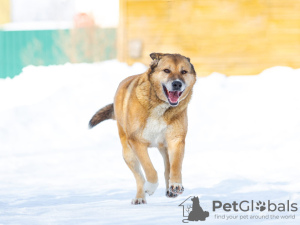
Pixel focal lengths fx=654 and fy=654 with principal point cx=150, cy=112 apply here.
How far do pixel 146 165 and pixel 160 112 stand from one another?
1.71 feet

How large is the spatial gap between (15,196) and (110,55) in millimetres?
10042

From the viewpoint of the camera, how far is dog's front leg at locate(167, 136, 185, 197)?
5.93 metres

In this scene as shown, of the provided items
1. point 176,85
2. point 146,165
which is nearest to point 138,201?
point 146,165

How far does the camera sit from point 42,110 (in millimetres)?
12352

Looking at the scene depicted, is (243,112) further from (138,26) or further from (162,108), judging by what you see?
(162,108)

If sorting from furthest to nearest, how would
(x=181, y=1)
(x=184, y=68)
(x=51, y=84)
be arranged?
1. (x=181, y=1)
2. (x=51, y=84)
3. (x=184, y=68)

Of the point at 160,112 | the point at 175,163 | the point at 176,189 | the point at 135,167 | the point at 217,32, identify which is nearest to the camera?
the point at 176,189

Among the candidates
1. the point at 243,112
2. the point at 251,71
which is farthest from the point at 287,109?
the point at 251,71

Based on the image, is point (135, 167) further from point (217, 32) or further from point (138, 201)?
point (217, 32)

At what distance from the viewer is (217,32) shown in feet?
50.1

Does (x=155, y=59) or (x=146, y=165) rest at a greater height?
(x=155, y=59)

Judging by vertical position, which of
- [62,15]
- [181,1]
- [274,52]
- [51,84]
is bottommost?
[51,84]

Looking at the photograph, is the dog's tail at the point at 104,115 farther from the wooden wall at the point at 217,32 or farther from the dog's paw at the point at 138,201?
the wooden wall at the point at 217,32

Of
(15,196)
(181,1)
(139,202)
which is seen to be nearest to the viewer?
(139,202)
